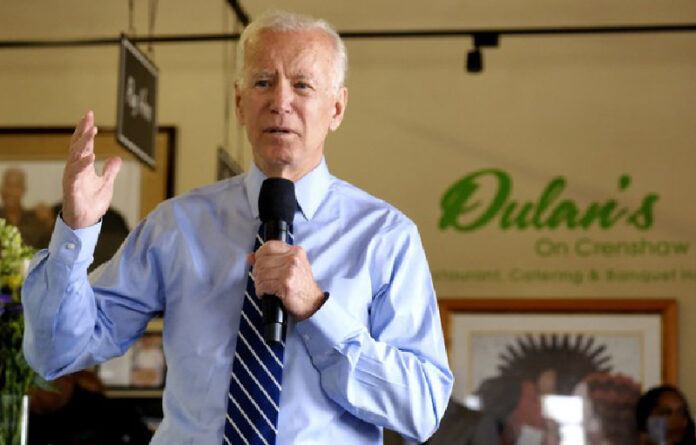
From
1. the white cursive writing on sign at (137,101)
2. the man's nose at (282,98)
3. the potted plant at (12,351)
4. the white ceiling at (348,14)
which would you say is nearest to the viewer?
the man's nose at (282,98)

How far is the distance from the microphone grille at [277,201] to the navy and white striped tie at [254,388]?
17 cm

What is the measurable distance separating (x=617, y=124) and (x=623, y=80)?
12.3 inches

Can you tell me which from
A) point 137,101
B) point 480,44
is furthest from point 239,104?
A: point 480,44

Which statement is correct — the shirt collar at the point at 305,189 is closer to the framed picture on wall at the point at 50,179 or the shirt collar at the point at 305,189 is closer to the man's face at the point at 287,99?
the man's face at the point at 287,99

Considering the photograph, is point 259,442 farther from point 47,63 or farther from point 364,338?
point 47,63

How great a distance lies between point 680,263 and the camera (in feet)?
26.7

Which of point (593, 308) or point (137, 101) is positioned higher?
point (137, 101)

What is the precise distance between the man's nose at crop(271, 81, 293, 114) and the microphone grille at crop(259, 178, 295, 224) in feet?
0.45

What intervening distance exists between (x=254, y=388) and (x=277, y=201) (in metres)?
0.33

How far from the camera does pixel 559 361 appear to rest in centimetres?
814

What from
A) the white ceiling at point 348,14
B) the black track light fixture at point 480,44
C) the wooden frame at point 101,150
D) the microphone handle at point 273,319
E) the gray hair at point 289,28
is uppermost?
the white ceiling at point 348,14

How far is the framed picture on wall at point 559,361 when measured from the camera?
26.4ft

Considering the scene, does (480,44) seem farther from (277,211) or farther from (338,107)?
(277,211)

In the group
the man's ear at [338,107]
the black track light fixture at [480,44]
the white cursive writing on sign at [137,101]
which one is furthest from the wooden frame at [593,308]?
the man's ear at [338,107]
